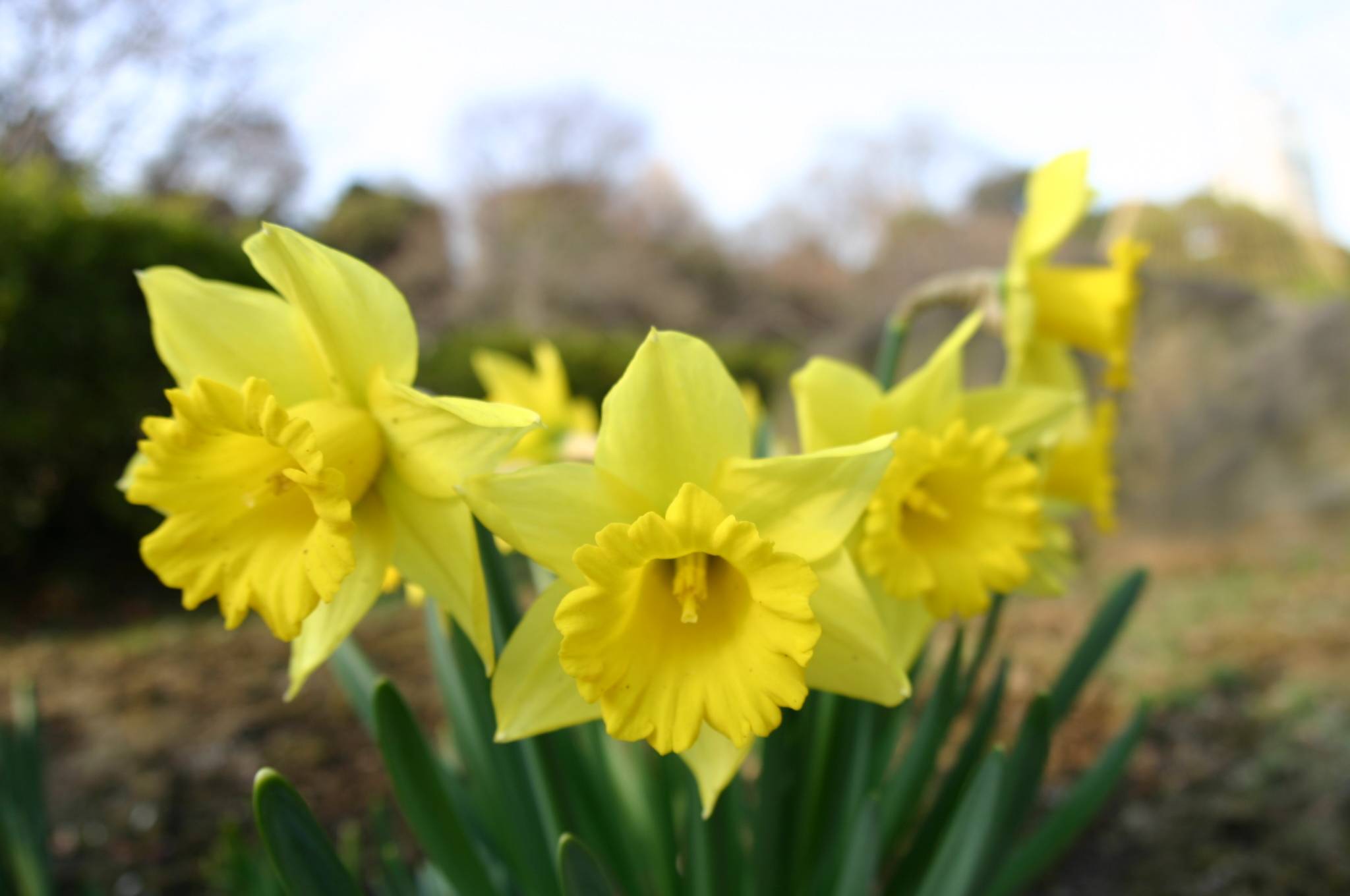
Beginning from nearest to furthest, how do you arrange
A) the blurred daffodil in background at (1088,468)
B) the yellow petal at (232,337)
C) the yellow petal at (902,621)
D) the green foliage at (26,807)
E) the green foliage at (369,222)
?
the yellow petal at (232,337)
the yellow petal at (902,621)
the blurred daffodil in background at (1088,468)
the green foliage at (26,807)
the green foliage at (369,222)

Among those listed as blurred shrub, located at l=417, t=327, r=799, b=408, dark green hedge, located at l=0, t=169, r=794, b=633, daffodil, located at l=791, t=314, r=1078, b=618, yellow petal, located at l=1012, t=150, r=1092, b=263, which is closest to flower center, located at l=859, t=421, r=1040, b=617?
daffodil, located at l=791, t=314, r=1078, b=618

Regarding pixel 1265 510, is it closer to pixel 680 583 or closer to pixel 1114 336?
pixel 1114 336

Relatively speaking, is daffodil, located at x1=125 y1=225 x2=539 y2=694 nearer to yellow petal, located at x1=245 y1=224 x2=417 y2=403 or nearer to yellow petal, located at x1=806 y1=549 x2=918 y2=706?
yellow petal, located at x1=245 y1=224 x2=417 y2=403

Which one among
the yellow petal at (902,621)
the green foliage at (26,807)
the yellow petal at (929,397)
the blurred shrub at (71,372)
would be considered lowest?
the blurred shrub at (71,372)

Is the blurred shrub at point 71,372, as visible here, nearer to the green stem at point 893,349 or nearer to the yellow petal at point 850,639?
the green stem at point 893,349

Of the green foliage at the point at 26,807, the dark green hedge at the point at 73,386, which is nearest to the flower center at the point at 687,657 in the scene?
the green foliage at the point at 26,807

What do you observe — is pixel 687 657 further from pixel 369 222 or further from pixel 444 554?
pixel 369 222
